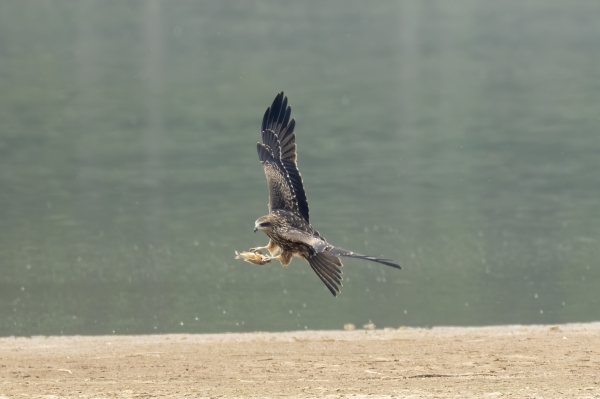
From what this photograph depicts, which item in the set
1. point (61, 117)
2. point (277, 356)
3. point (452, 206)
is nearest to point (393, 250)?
point (452, 206)

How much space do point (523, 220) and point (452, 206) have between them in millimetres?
1957

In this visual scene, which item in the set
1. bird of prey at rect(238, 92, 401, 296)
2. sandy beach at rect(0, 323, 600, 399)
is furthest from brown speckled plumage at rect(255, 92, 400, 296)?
sandy beach at rect(0, 323, 600, 399)

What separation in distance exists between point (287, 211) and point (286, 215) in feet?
0.48

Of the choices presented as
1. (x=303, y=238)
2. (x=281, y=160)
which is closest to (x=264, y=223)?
(x=303, y=238)

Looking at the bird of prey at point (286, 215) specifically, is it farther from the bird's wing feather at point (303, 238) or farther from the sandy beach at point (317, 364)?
the sandy beach at point (317, 364)

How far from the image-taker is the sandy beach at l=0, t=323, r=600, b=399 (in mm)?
8664

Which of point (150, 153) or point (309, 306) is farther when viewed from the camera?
point (150, 153)

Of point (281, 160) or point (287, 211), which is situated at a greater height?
point (281, 160)

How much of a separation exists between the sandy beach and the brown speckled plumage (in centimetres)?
92

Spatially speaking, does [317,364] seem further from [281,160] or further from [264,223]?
[281,160]

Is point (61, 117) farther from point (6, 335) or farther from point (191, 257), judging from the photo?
point (6, 335)

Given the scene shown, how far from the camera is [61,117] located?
1047 inches

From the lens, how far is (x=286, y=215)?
31.3ft

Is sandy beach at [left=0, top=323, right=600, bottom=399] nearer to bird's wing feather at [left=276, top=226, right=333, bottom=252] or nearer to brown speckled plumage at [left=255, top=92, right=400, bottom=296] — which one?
brown speckled plumage at [left=255, top=92, right=400, bottom=296]
